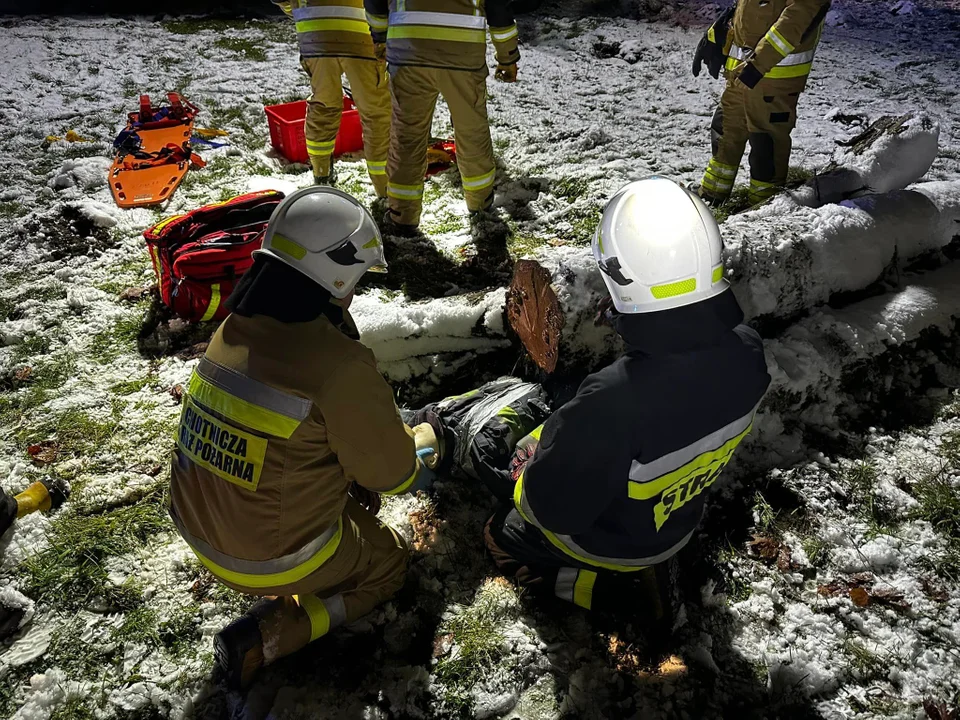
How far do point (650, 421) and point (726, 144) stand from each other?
3.10 metres

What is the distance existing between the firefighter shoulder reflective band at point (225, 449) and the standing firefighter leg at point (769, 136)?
3433mm

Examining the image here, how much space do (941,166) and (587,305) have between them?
11.8ft

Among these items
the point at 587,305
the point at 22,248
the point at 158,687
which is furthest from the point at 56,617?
the point at 22,248

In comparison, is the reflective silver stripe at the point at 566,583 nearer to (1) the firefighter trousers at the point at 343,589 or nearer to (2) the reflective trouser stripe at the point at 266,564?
(1) the firefighter trousers at the point at 343,589

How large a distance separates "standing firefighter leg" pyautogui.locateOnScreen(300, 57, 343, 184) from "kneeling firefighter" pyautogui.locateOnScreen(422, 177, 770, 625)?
10.3 ft

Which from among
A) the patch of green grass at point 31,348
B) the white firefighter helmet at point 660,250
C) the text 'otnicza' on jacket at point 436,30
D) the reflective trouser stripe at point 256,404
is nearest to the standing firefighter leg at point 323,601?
the reflective trouser stripe at point 256,404

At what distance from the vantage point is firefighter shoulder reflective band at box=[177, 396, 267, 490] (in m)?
1.55

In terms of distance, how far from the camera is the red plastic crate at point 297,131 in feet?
15.6

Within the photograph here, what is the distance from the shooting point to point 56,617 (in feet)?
6.62

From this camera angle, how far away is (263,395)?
150 centimetres

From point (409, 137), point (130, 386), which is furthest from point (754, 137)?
point (130, 386)

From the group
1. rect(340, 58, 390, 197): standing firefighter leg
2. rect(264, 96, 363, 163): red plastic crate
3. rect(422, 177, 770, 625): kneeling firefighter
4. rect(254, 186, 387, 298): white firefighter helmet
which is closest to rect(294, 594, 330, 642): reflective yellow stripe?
rect(422, 177, 770, 625): kneeling firefighter

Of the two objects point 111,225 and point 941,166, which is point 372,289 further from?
point 941,166

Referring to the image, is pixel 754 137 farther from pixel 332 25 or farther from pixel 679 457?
pixel 679 457
